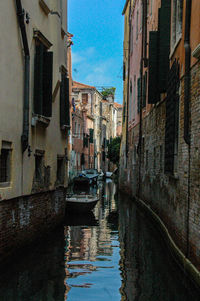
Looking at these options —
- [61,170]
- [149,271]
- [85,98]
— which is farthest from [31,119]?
[85,98]

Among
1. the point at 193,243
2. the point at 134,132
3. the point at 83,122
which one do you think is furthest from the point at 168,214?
the point at 83,122

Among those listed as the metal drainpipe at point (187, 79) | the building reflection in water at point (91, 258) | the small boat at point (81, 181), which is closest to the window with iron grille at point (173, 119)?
the metal drainpipe at point (187, 79)

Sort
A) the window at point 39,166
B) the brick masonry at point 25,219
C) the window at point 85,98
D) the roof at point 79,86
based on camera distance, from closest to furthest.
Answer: the brick masonry at point 25,219, the window at point 39,166, the roof at point 79,86, the window at point 85,98

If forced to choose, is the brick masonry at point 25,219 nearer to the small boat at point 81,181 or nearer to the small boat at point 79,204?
the small boat at point 79,204

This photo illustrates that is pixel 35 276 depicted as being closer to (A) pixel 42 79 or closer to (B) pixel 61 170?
(A) pixel 42 79

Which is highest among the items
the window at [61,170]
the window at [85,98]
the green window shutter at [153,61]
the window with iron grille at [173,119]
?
the window at [85,98]

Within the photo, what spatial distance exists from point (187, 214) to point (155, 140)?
7.45 meters

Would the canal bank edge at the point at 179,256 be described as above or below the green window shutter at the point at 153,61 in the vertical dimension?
below

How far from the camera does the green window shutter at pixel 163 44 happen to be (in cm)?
1227

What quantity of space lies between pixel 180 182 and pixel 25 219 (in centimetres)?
344

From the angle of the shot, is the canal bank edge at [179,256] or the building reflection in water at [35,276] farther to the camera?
the canal bank edge at [179,256]

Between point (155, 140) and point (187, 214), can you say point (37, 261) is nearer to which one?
point (187, 214)

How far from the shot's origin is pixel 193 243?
7402mm

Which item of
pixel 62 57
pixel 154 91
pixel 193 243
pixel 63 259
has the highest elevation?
pixel 62 57
